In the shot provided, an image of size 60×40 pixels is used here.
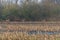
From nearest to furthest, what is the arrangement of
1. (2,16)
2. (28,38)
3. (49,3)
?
(28,38)
(2,16)
(49,3)

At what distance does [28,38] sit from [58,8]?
2232 centimetres

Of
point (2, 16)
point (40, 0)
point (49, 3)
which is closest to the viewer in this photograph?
point (2, 16)

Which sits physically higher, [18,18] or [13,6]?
[13,6]

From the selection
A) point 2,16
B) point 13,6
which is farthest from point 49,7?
point 2,16

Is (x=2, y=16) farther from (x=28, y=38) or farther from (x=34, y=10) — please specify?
(x=28, y=38)

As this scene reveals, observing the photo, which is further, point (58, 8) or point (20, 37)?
point (58, 8)

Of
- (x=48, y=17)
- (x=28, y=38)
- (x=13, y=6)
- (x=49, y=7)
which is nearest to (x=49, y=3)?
(x=49, y=7)

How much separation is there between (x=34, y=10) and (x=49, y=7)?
3.42 metres

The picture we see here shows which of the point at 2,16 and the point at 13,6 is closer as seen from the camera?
the point at 2,16

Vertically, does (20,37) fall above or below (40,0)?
below

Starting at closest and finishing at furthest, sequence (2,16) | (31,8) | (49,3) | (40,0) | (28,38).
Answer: (28,38)
(2,16)
(31,8)
(49,3)
(40,0)

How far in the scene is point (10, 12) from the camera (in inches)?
1124

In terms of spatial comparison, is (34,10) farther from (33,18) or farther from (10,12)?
(10,12)

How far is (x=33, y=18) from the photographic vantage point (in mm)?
27750
